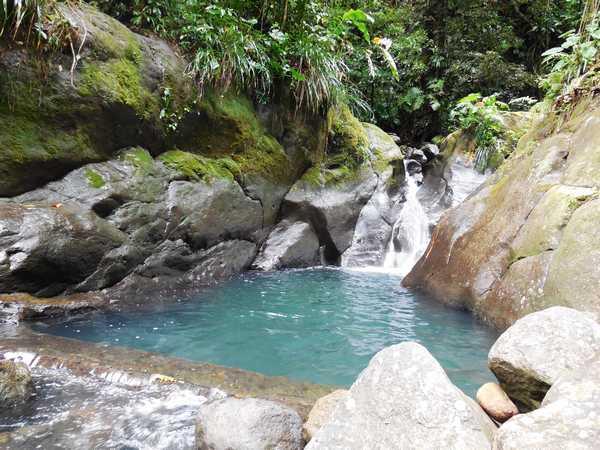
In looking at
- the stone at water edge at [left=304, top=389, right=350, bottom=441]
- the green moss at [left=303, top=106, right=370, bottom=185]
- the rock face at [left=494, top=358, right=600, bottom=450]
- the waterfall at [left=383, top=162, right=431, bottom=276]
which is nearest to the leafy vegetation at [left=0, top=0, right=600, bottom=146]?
the green moss at [left=303, top=106, right=370, bottom=185]

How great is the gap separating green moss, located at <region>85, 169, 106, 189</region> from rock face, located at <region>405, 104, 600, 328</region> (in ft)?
14.7

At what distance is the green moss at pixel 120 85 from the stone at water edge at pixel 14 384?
3400 mm

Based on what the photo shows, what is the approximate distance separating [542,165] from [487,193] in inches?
35.0

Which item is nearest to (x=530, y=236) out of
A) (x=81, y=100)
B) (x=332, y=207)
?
(x=332, y=207)

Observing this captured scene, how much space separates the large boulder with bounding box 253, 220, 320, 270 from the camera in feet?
24.1

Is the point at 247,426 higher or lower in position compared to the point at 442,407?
lower

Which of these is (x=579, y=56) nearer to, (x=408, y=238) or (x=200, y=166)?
(x=408, y=238)

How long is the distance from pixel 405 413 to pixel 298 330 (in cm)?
282

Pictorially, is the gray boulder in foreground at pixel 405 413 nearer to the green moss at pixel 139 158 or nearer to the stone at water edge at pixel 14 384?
the stone at water edge at pixel 14 384

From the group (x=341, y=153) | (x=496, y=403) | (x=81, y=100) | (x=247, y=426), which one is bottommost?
(x=247, y=426)

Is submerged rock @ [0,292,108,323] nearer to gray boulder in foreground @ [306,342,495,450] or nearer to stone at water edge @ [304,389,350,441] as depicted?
stone at water edge @ [304,389,350,441]

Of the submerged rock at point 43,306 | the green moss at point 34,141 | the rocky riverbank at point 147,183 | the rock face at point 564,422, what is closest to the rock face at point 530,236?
the rock face at point 564,422

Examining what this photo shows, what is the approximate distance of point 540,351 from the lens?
1846 millimetres

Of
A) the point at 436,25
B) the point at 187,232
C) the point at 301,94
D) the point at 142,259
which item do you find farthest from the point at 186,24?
the point at 436,25
